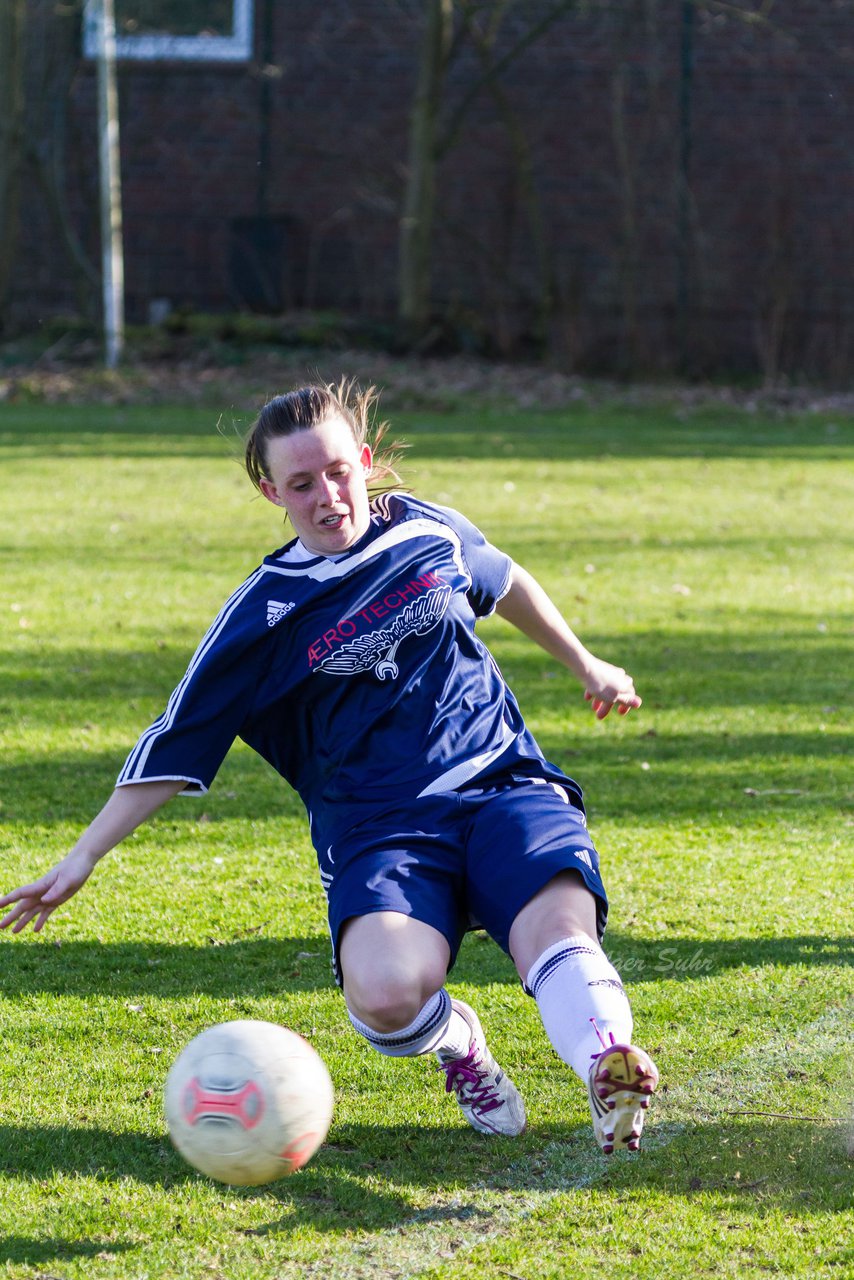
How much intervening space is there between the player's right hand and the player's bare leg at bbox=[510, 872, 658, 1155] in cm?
82

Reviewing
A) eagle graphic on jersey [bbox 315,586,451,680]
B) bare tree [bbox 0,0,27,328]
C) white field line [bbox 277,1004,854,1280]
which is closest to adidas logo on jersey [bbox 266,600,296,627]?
eagle graphic on jersey [bbox 315,586,451,680]

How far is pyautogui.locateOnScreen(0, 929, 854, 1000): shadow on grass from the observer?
3.71m

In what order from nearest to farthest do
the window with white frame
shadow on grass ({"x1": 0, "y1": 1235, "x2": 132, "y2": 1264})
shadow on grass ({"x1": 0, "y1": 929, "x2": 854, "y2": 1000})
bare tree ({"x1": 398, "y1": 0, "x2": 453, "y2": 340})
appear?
shadow on grass ({"x1": 0, "y1": 1235, "x2": 132, "y2": 1264}) → shadow on grass ({"x1": 0, "y1": 929, "x2": 854, "y2": 1000}) → bare tree ({"x1": 398, "y1": 0, "x2": 453, "y2": 340}) → the window with white frame

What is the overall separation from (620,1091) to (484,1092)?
1.93 feet

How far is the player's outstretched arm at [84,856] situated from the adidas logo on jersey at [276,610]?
372 mm

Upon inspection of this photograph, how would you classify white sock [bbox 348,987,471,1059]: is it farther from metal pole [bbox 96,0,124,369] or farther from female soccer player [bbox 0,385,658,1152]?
metal pole [bbox 96,0,124,369]

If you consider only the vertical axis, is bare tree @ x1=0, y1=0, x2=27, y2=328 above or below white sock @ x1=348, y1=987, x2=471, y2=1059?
above

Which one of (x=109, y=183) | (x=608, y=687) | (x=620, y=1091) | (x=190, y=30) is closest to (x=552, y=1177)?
(x=620, y=1091)

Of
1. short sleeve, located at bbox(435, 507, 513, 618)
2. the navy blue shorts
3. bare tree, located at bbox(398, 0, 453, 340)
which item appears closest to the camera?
the navy blue shorts

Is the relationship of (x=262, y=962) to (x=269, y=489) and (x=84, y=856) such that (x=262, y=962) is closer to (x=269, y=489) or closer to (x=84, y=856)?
(x=84, y=856)

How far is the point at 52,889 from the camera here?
2863mm

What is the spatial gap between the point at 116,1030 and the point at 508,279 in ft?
60.8

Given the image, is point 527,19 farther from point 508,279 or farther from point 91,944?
point 91,944

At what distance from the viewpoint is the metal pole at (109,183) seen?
1736cm
